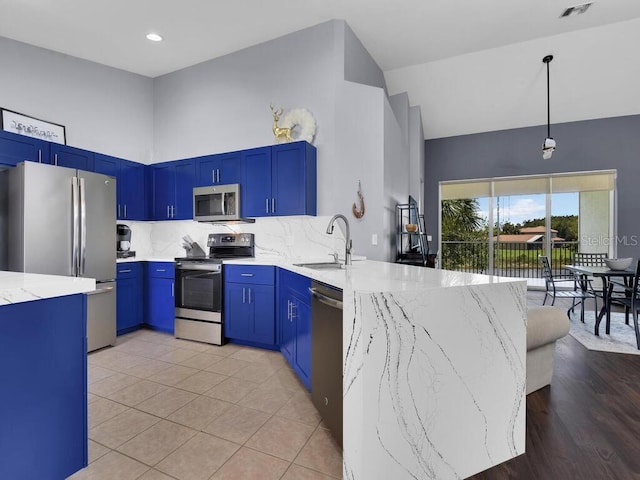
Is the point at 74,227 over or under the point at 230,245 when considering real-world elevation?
over

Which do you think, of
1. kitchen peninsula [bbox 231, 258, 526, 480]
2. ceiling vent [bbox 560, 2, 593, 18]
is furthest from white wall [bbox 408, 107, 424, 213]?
kitchen peninsula [bbox 231, 258, 526, 480]

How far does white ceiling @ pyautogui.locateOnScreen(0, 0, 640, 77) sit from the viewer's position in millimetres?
3252

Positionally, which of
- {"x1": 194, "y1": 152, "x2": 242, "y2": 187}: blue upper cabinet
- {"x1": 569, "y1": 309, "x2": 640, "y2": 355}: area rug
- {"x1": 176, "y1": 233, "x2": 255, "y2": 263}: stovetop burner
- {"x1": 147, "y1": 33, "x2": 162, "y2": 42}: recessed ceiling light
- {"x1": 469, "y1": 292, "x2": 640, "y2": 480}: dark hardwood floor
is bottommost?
{"x1": 469, "y1": 292, "x2": 640, "y2": 480}: dark hardwood floor

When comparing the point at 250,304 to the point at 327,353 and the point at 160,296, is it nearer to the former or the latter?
the point at 160,296

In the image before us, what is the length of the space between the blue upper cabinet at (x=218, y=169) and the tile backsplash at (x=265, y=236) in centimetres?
57

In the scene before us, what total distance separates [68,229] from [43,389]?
2.27m

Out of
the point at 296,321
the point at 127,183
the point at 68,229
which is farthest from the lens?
the point at 127,183

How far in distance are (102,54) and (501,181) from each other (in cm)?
732

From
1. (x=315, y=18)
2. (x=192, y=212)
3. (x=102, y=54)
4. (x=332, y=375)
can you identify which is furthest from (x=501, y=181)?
(x=102, y=54)

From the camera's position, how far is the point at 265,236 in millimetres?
3955

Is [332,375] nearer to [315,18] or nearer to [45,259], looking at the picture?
[45,259]

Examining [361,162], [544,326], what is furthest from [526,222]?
[544,326]

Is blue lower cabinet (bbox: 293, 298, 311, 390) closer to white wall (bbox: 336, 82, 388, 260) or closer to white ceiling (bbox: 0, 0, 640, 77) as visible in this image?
white wall (bbox: 336, 82, 388, 260)

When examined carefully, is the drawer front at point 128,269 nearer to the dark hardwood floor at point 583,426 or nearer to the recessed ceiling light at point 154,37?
the recessed ceiling light at point 154,37
